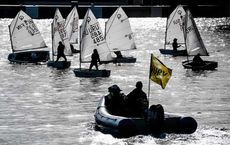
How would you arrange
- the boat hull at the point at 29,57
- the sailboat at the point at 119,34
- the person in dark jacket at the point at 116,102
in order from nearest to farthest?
the person in dark jacket at the point at 116,102
the sailboat at the point at 119,34
the boat hull at the point at 29,57

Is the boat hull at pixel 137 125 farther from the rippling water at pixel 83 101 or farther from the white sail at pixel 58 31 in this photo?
the white sail at pixel 58 31

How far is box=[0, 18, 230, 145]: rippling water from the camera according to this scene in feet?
171

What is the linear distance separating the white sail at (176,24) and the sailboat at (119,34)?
1605cm

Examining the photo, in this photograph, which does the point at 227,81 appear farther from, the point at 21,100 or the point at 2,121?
the point at 2,121

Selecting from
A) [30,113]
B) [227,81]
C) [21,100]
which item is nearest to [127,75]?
[227,81]

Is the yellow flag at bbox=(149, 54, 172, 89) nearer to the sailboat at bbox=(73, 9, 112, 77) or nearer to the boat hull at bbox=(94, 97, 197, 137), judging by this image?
the boat hull at bbox=(94, 97, 197, 137)

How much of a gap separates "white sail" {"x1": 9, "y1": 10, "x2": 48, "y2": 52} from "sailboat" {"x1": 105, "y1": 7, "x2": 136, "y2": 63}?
1043cm

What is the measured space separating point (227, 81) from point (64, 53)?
24.2m

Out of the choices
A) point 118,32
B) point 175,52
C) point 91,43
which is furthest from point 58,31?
point 175,52

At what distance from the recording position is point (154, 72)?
174 feet

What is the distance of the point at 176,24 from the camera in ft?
389

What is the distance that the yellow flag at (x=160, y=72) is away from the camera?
52.1 meters

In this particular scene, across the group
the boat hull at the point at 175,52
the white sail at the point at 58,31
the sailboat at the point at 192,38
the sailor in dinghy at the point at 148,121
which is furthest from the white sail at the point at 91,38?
the boat hull at the point at 175,52

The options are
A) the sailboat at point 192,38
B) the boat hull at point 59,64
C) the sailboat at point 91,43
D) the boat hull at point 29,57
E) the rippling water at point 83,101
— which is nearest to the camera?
the rippling water at point 83,101
